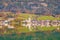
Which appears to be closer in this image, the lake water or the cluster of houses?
the lake water

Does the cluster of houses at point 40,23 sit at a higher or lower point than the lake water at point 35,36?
higher

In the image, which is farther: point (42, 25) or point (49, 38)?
point (42, 25)

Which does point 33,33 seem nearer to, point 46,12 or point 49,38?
point 49,38

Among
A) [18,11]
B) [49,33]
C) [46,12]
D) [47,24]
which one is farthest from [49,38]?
[18,11]

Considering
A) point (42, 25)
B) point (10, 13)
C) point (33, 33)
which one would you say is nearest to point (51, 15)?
point (42, 25)

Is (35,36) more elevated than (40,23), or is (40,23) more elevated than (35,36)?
(40,23)

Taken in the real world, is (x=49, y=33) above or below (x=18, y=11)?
below

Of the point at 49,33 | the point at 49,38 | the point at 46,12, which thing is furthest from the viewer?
the point at 46,12

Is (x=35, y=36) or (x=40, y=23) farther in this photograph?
(x=40, y=23)

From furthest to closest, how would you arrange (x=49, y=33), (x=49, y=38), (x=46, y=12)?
1. (x=46, y=12)
2. (x=49, y=33)
3. (x=49, y=38)

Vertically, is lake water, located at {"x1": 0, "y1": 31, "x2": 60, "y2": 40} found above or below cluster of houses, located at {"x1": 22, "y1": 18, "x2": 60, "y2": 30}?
below

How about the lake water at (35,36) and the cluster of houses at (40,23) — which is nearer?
the lake water at (35,36)
